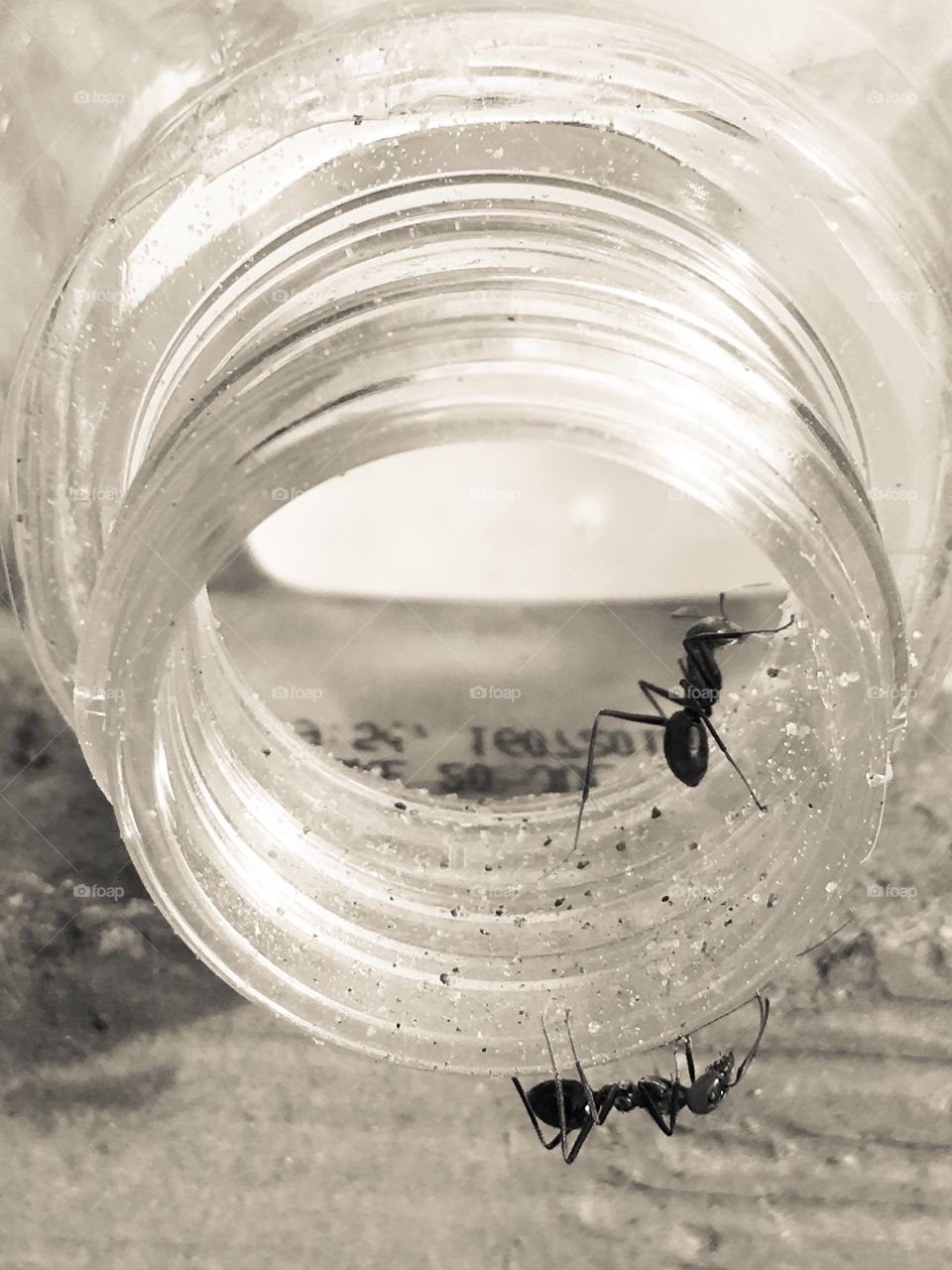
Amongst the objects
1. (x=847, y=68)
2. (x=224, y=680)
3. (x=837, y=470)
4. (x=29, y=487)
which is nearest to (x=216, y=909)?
(x=224, y=680)

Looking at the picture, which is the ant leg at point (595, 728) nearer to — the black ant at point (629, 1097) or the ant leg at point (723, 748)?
the ant leg at point (723, 748)

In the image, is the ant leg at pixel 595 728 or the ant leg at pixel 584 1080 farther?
the ant leg at pixel 595 728

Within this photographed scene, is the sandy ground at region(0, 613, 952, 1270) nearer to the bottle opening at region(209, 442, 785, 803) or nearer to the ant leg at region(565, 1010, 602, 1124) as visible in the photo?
the ant leg at region(565, 1010, 602, 1124)

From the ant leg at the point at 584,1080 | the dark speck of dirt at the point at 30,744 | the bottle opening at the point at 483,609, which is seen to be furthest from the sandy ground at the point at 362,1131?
the bottle opening at the point at 483,609

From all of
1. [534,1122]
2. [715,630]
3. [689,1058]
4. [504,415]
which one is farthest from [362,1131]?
[504,415]

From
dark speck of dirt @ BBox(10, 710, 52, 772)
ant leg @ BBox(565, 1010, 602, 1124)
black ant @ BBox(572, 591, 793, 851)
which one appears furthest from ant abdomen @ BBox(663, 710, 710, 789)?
dark speck of dirt @ BBox(10, 710, 52, 772)

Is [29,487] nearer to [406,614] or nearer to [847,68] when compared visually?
[406,614]

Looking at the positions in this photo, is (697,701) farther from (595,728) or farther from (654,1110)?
(654,1110)

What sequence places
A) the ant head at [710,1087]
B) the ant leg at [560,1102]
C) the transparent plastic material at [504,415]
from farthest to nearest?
the ant head at [710,1087], the ant leg at [560,1102], the transparent plastic material at [504,415]
